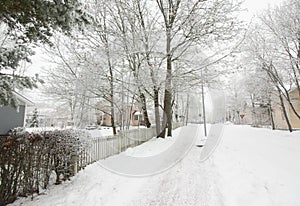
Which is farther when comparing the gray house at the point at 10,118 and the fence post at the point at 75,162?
the gray house at the point at 10,118

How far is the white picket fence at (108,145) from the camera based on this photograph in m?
6.02

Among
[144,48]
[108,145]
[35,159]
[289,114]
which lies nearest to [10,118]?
[108,145]

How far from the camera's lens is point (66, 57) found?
1266 cm

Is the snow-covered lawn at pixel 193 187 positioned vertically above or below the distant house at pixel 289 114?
below

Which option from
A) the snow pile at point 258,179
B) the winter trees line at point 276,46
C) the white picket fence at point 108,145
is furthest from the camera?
the winter trees line at point 276,46

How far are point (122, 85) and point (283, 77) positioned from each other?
13.4m

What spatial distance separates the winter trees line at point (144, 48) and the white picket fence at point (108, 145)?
196 centimetres

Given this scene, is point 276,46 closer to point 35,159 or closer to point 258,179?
point 258,179

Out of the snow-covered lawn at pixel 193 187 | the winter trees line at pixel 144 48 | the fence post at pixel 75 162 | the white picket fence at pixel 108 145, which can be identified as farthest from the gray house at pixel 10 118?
the snow-covered lawn at pixel 193 187

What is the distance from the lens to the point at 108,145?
7758mm

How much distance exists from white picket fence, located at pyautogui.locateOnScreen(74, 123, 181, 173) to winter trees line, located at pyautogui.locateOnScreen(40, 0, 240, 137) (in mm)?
1956

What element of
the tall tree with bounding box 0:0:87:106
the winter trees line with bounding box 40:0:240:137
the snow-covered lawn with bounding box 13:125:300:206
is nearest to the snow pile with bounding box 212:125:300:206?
the snow-covered lawn with bounding box 13:125:300:206

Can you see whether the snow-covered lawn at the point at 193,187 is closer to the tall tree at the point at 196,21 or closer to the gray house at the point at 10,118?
the tall tree at the point at 196,21

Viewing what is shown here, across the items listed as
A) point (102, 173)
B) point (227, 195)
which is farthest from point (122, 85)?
point (227, 195)
